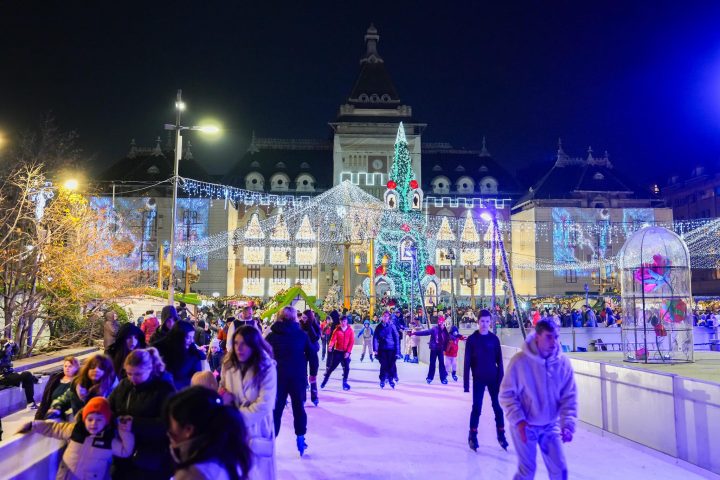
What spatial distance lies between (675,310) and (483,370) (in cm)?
805

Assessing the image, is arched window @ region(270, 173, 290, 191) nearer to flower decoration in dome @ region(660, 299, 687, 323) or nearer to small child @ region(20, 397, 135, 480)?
flower decoration in dome @ region(660, 299, 687, 323)

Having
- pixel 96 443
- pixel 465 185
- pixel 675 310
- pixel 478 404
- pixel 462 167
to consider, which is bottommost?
pixel 478 404

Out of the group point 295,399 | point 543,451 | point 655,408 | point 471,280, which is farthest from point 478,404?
point 471,280

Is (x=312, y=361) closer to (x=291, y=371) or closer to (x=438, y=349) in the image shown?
(x=291, y=371)

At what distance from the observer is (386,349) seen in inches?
598

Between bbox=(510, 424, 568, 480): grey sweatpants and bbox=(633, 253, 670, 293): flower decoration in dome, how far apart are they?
1010 cm

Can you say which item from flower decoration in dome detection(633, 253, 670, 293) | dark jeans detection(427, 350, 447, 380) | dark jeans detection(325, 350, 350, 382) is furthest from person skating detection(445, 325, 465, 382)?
flower decoration in dome detection(633, 253, 670, 293)

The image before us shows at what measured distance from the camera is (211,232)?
202ft

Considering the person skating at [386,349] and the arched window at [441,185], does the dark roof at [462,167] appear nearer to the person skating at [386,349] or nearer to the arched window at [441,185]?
the arched window at [441,185]

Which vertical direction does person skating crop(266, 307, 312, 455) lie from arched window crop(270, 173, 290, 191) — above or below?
below

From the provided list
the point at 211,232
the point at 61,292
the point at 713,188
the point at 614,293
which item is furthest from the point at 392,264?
the point at 713,188

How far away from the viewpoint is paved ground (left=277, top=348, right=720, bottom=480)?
721 cm

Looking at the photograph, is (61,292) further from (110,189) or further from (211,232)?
(110,189)

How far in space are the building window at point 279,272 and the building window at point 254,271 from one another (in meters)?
1.63
